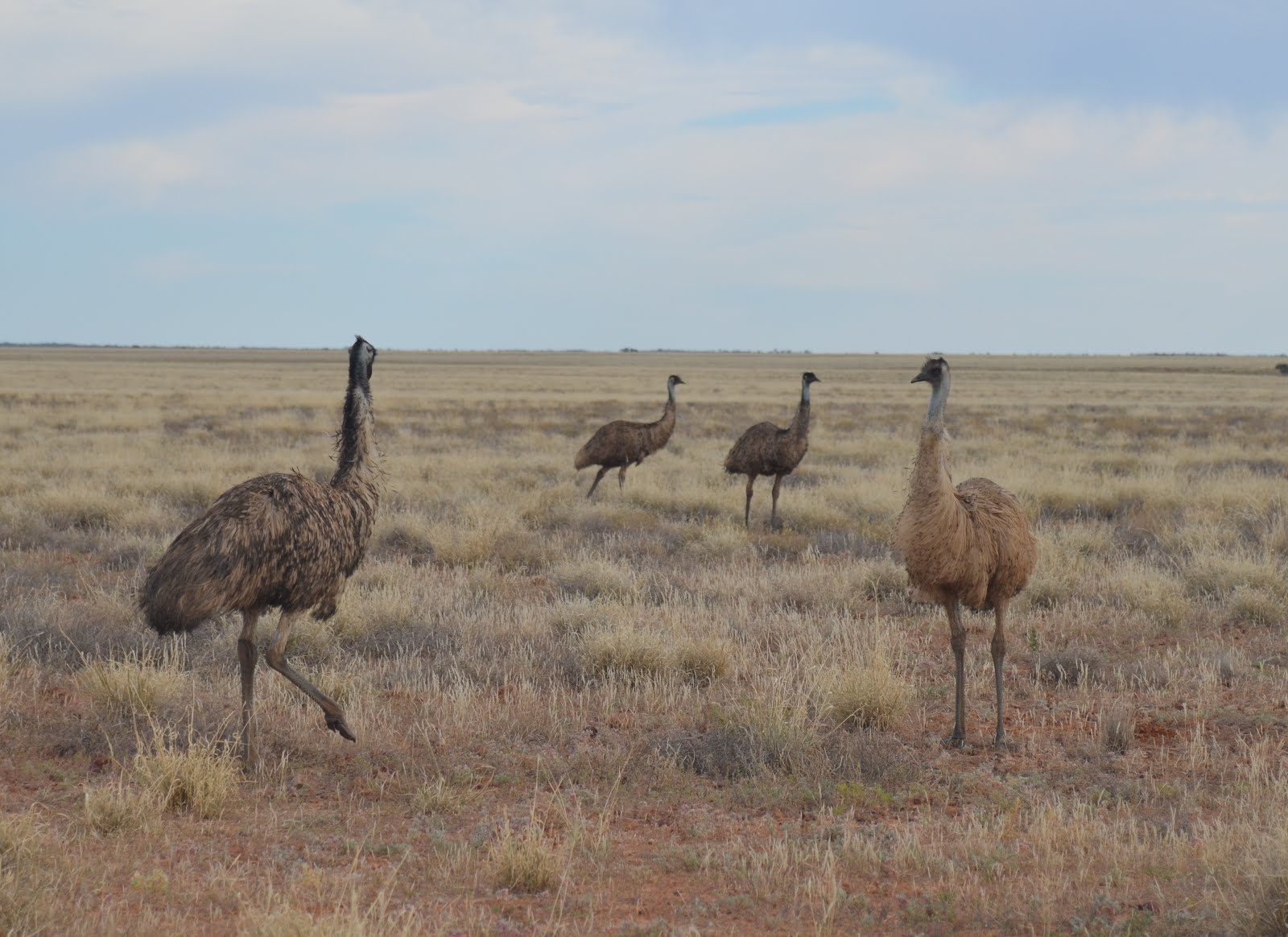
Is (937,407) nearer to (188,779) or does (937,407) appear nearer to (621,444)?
(188,779)

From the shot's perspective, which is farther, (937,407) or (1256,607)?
(1256,607)

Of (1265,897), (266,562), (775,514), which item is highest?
(266,562)

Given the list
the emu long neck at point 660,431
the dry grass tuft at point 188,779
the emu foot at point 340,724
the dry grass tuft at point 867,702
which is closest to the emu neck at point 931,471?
the dry grass tuft at point 867,702

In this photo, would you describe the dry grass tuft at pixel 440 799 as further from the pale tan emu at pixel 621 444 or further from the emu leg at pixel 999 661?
the pale tan emu at pixel 621 444

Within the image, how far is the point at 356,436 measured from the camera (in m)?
6.12

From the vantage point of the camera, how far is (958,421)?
33.1 meters

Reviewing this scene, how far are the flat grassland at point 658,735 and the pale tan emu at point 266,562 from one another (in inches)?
21.1

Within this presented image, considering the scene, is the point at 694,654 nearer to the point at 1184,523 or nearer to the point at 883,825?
the point at 883,825

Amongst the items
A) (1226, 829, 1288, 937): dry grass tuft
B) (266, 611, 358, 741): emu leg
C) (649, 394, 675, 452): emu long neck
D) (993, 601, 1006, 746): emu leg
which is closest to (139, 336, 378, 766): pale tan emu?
(266, 611, 358, 741): emu leg

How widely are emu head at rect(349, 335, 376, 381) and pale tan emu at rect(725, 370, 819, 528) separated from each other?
26.4 ft

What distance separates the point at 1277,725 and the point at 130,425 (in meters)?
26.6

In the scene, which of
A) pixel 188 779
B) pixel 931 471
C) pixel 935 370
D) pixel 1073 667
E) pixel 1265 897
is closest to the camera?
pixel 1265 897

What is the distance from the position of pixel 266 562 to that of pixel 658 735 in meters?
2.20

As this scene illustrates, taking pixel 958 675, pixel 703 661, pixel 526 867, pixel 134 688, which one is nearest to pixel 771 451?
pixel 703 661
